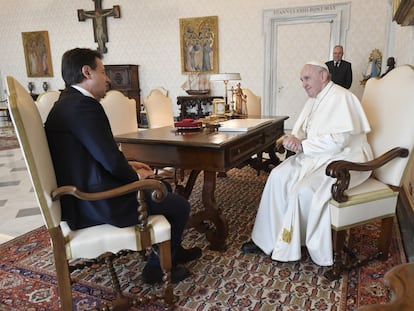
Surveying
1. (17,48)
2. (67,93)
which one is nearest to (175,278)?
(67,93)

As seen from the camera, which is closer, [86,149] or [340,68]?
[86,149]

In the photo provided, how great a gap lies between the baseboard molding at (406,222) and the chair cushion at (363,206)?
40 centimetres

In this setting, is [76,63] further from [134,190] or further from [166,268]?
[166,268]

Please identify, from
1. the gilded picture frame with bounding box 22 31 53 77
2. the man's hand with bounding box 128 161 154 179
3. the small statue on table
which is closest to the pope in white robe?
the man's hand with bounding box 128 161 154 179

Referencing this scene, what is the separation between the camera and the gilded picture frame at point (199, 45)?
7.50 m

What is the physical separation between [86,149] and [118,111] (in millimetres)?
1995

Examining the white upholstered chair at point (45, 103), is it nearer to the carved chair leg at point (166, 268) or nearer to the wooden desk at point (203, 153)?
the wooden desk at point (203, 153)

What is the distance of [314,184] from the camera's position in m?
2.19

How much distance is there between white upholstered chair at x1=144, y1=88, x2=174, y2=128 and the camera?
3949 millimetres

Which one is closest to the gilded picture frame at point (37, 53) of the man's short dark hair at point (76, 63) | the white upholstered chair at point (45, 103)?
the white upholstered chair at point (45, 103)

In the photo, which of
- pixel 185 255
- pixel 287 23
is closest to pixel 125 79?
pixel 287 23

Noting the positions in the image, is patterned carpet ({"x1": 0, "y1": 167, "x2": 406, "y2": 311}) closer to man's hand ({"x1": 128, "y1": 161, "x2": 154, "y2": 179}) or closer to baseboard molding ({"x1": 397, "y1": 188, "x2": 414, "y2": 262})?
baseboard molding ({"x1": 397, "y1": 188, "x2": 414, "y2": 262})

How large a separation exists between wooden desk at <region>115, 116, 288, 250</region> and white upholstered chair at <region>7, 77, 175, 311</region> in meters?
0.54

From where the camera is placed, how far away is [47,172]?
153 cm
